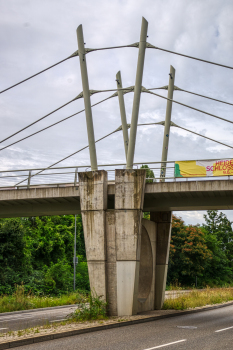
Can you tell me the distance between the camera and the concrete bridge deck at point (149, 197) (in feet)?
60.6

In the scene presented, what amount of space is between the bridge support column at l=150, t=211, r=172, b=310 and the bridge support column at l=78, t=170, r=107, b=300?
5003mm

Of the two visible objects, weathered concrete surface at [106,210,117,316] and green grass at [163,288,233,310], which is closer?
weathered concrete surface at [106,210,117,316]

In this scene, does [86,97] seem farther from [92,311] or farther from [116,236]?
[92,311]

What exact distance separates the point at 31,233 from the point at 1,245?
9834 millimetres

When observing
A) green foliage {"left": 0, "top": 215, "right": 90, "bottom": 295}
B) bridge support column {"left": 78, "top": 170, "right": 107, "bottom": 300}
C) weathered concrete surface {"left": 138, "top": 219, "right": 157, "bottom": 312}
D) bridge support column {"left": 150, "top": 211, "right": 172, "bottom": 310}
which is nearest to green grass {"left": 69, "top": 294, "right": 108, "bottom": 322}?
bridge support column {"left": 78, "top": 170, "right": 107, "bottom": 300}

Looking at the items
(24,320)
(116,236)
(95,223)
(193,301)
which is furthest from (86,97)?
(193,301)

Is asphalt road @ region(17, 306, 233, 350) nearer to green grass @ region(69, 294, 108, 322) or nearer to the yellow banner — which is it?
green grass @ region(69, 294, 108, 322)

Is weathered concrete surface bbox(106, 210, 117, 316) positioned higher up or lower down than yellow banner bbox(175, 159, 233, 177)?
lower down

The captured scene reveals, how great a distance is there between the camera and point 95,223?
1844 cm

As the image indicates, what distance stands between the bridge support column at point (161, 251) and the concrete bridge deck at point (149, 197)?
1358 millimetres

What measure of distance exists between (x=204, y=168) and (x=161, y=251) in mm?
5727

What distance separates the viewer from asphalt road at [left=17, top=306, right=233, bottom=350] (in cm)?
1109

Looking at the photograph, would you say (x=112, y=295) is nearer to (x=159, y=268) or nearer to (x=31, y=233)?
(x=159, y=268)

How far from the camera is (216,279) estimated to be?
58.0 m
